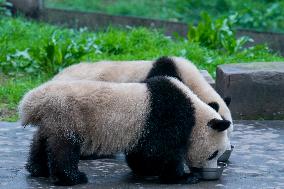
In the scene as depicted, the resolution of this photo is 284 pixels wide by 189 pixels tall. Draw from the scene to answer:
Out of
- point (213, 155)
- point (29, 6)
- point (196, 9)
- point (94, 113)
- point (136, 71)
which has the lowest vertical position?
point (196, 9)

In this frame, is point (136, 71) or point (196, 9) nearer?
point (136, 71)

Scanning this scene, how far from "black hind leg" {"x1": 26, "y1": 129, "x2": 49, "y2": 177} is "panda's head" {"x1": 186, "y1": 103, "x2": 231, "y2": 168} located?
106 cm

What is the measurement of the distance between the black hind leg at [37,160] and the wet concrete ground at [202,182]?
6 cm

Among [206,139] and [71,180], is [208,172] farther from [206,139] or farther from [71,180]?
[71,180]

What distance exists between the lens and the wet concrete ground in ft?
18.6

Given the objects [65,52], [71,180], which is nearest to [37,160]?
[71,180]

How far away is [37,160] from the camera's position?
571cm

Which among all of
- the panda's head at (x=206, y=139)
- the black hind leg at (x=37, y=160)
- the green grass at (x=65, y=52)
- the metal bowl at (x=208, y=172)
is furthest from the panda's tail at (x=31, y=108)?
the green grass at (x=65, y=52)

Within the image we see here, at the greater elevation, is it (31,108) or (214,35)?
(31,108)

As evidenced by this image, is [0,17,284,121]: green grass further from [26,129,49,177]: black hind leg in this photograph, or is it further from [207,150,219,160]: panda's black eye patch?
[207,150,219,160]: panda's black eye patch

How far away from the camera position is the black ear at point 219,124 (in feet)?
18.3

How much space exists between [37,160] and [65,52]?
4.01 meters

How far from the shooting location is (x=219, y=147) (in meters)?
5.71

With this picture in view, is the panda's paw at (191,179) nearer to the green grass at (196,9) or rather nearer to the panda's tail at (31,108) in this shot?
the panda's tail at (31,108)
